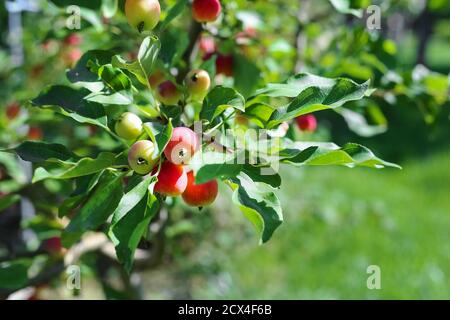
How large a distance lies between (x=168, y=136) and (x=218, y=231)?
6.80 ft

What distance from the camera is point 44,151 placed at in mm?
810

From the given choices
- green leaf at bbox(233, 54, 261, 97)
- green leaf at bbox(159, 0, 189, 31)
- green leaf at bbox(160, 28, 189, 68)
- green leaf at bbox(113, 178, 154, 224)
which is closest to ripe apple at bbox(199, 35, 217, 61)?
green leaf at bbox(233, 54, 261, 97)

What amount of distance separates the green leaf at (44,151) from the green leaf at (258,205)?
0.83ft

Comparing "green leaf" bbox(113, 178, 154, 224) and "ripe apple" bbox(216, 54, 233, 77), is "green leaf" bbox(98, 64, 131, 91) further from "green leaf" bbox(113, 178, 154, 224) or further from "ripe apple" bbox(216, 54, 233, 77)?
"ripe apple" bbox(216, 54, 233, 77)

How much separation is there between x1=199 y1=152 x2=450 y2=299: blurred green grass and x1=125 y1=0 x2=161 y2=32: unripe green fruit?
5.03 feet

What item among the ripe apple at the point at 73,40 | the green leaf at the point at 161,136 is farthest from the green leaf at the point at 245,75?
the ripe apple at the point at 73,40

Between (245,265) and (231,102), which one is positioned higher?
(231,102)

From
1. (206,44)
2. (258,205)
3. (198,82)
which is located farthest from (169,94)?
(206,44)

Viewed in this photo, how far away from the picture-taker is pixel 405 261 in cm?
250

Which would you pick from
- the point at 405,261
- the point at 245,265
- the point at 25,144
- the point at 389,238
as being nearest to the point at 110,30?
the point at 25,144

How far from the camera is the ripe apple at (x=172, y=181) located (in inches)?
26.9

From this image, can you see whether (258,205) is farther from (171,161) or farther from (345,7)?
(345,7)
